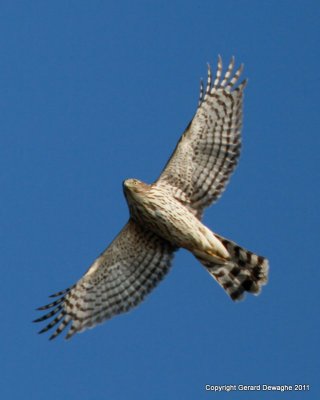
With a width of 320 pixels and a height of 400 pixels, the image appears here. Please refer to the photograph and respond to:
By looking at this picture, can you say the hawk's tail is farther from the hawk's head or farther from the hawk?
the hawk's head

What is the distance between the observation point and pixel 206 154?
491 inches

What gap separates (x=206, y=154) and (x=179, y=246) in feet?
4.45

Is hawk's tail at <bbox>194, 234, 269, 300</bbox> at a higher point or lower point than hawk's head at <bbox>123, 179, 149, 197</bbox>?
lower

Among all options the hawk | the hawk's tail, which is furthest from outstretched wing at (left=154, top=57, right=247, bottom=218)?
the hawk's tail

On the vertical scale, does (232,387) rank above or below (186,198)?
below

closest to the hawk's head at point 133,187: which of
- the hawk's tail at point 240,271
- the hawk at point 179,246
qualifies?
the hawk at point 179,246

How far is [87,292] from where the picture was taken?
12.5 m

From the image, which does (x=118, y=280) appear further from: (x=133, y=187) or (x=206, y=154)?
(x=206, y=154)

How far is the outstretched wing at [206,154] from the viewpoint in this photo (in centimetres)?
1233

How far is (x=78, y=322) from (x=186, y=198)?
229 cm

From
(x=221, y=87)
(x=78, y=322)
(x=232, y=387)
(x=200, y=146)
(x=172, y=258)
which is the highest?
(x=221, y=87)

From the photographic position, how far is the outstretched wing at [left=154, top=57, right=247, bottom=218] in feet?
40.4

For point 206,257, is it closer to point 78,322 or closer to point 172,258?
point 172,258

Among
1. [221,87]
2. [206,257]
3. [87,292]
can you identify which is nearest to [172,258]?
[206,257]
